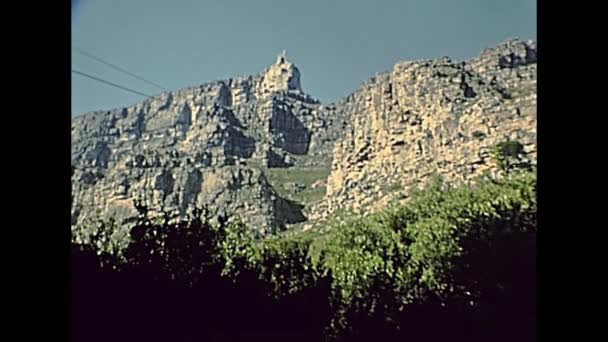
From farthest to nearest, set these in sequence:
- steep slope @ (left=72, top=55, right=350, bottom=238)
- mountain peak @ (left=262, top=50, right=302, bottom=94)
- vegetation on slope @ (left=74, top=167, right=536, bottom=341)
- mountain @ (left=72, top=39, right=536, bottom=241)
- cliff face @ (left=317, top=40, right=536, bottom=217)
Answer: cliff face @ (left=317, top=40, right=536, bottom=217), mountain peak @ (left=262, top=50, right=302, bottom=94), mountain @ (left=72, top=39, right=536, bottom=241), steep slope @ (left=72, top=55, right=350, bottom=238), vegetation on slope @ (left=74, top=167, right=536, bottom=341)

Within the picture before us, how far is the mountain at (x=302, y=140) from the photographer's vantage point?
620 cm

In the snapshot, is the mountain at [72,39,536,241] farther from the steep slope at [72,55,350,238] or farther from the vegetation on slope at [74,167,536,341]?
the vegetation on slope at [74,167,536,341]

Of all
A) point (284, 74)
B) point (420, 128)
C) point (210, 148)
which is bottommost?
point (210, 148)

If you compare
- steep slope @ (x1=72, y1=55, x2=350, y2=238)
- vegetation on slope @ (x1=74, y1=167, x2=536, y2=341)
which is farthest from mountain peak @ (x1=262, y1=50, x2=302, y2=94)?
vegetation on slope @ (x1=74, y1=167, x2=536, y2=341)

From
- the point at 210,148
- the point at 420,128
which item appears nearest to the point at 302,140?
the point at 210,148

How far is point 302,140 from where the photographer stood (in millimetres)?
7922

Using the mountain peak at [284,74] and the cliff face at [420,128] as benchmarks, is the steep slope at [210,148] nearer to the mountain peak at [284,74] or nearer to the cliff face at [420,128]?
the mountain peak at [284,74]

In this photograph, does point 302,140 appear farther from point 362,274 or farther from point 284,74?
point 362,274

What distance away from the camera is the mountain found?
620 cm

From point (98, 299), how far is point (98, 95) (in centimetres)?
140

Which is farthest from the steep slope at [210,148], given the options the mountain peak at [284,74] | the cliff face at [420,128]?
the cliff face at [420,128]

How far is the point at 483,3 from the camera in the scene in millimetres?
5387
